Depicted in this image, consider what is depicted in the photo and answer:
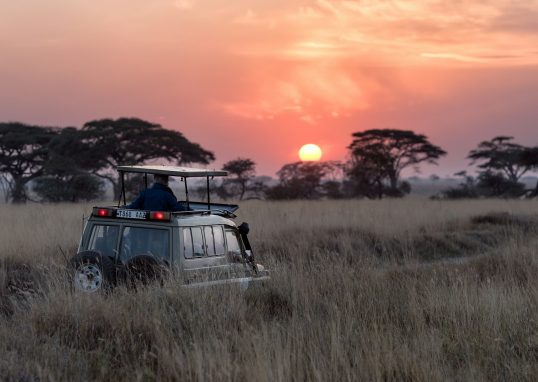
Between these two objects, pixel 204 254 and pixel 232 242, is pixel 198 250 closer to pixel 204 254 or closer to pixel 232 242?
pixel 204 254

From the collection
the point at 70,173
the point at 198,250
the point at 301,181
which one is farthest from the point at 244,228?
the point at 301,181

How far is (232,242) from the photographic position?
332 inches

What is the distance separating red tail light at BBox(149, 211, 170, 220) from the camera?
7.55m

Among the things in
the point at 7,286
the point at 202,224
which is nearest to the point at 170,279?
the point at 202,224

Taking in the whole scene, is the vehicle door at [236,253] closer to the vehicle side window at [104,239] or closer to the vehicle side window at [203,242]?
the vehicle side window at [203,242]

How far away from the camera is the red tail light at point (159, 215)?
7547mm

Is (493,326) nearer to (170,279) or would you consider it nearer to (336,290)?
(336,290)

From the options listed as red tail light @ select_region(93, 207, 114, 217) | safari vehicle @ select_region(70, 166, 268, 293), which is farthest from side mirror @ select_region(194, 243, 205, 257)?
red tail light @ select_region(93, 207, 114, 217)

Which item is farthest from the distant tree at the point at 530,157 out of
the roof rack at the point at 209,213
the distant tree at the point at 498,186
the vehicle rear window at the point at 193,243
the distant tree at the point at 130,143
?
the vehicle rear window at the point at 193,243

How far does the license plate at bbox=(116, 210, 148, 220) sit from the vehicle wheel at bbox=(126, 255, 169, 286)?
1.62 feet

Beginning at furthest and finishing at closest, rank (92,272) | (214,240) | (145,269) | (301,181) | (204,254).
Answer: (301,181)
(214,240)
(204,254)
(92,272)
(145,269)

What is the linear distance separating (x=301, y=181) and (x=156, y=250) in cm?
3713

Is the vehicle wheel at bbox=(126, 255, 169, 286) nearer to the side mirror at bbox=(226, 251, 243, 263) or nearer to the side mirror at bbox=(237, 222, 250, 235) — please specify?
the side mirror at bbox=(226, 251, 243, 263)

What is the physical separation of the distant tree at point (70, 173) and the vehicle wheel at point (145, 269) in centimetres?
2829
